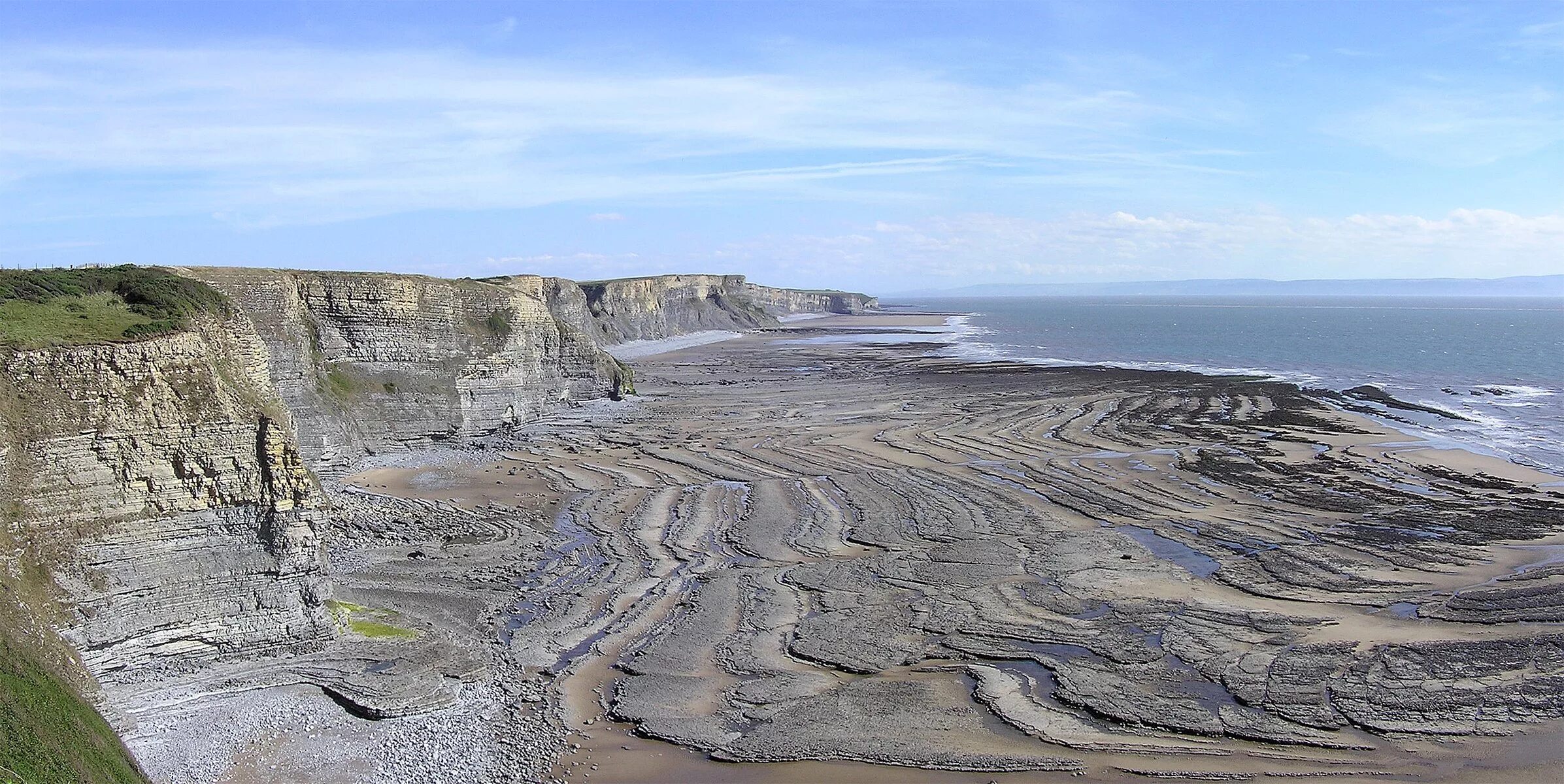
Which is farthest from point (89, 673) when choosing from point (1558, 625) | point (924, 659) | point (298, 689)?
point (1558, 625)

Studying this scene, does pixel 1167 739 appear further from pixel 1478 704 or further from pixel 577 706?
pixel 577 706

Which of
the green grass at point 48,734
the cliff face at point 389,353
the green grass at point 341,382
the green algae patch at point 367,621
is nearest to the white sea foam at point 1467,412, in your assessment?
the green algae patch at point 367,621

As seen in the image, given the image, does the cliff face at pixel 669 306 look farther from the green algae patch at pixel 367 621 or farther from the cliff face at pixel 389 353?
the green algae patch at pixel 367 621

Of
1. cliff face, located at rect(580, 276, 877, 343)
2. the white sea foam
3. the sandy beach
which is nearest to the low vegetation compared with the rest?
the sandy beach

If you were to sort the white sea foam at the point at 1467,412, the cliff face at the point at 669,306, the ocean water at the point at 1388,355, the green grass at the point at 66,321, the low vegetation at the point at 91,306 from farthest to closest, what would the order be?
the cliff face at the point at 669,306, the ocean water at the point at 1388,355, the white sea foam at the point at 1467,412, the low vegetation at the point at 91,306, the green grass at the point at 66,321

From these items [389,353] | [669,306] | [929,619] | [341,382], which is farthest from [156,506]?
[669,306]

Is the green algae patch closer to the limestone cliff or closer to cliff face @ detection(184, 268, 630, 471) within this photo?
the limestone cliff

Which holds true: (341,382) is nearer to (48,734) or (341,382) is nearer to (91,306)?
(91,306)

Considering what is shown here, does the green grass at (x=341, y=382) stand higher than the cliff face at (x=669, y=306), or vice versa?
the cliff face at (x=669, y=306)
